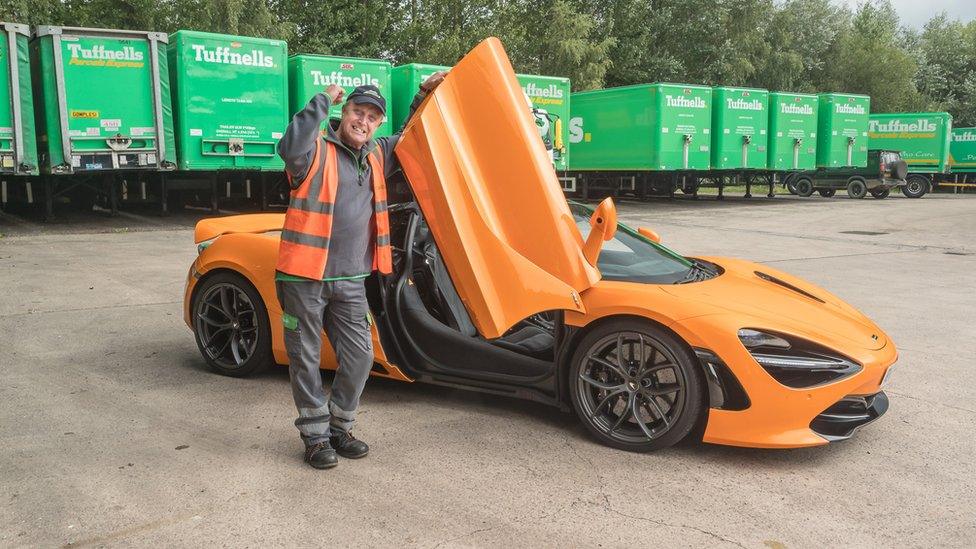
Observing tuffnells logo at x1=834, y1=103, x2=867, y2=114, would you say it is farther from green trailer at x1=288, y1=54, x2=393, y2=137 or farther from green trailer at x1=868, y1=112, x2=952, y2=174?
green trailer at x1=288, y1=54, x2=393, y2=137

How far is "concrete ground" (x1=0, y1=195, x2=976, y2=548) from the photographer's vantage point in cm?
306

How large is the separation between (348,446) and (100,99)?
42.4 ft

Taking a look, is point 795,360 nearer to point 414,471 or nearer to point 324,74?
point 414,471

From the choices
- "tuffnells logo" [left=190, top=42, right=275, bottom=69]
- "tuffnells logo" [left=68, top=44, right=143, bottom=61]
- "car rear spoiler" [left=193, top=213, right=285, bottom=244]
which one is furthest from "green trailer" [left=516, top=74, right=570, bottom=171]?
"car rear spoiler" [left=193, top=213, right=285, bottom=244]

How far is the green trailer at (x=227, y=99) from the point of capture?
15.4m

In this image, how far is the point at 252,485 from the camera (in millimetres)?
3461

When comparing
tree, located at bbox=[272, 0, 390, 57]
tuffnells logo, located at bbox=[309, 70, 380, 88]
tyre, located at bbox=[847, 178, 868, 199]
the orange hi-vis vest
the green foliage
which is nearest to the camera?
the orange hi-vis vest

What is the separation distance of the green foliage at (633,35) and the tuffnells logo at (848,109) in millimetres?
11961

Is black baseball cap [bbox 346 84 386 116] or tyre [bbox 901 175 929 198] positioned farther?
tyre [bbox 901 175 929 198]

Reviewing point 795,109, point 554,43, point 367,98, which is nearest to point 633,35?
point 554,43

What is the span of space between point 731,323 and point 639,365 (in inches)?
18.2

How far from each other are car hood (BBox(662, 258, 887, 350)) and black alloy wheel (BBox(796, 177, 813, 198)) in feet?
92.2

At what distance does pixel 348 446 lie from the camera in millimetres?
3791

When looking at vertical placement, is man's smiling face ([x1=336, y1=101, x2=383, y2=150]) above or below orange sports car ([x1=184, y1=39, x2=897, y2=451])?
above
